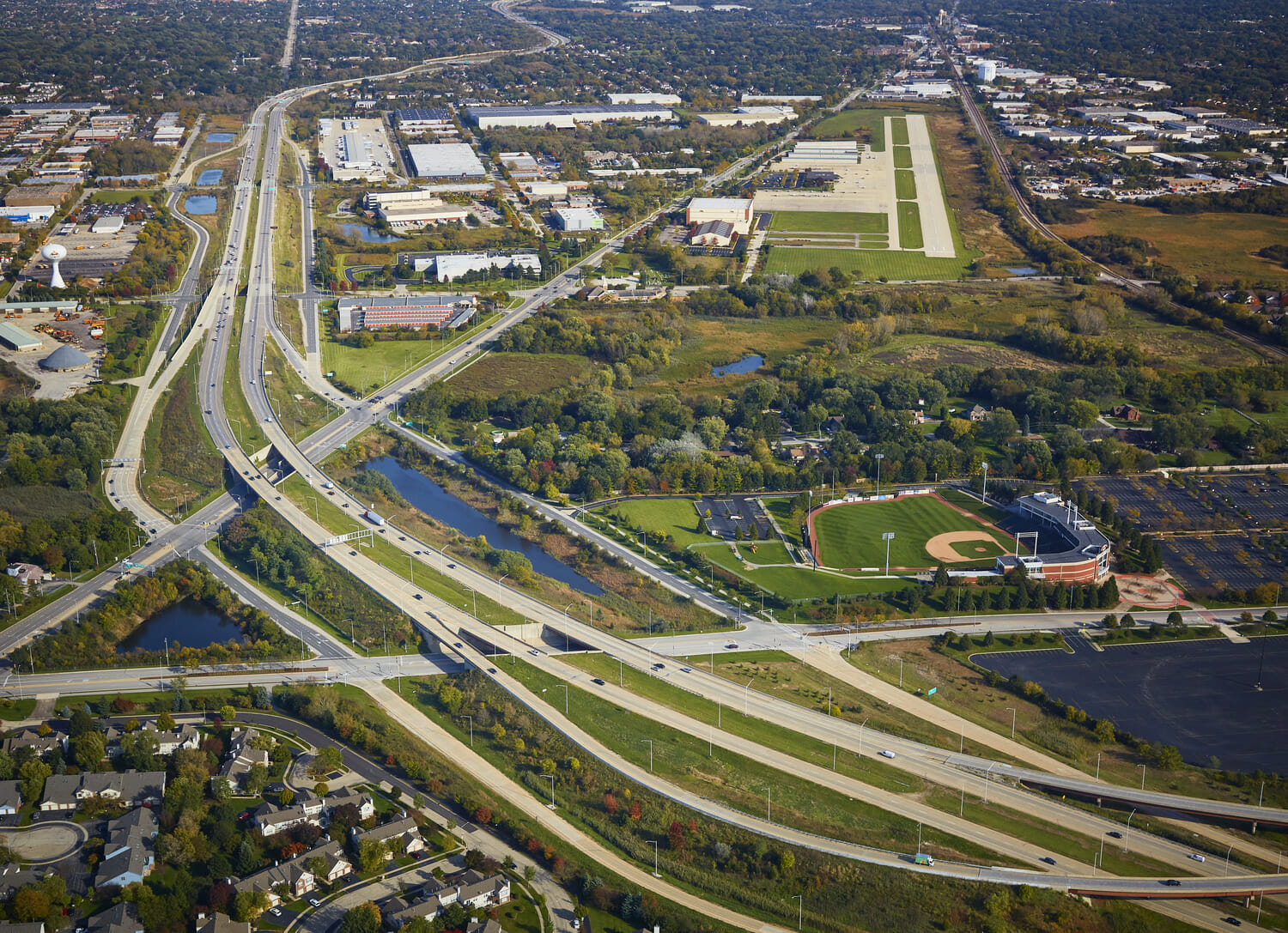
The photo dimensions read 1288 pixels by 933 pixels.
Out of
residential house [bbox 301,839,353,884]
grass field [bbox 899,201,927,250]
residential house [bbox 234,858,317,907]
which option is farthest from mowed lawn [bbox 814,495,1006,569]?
grass field [bbox 899,201,927,250]

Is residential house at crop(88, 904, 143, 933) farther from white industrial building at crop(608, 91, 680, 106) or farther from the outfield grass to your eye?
white industrial building at crop(608, 91, 680, 106)

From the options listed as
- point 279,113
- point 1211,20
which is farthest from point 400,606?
point 1211,20

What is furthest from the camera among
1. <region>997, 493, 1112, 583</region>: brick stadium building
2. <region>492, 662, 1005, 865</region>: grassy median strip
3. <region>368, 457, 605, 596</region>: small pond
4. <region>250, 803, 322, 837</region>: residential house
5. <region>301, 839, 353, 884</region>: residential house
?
<region>368, 457, 605, 596</region>: small pond

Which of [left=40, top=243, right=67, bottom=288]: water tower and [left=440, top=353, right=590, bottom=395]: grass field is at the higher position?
[left=40, top=243, right=67, bottom=288]: water tower

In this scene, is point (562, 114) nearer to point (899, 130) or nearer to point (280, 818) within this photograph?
point (899, 130)

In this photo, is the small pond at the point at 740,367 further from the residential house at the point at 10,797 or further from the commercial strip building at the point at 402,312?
the residential house at the point at 10,797

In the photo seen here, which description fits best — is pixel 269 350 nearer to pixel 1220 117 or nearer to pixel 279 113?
pixel 279 113
